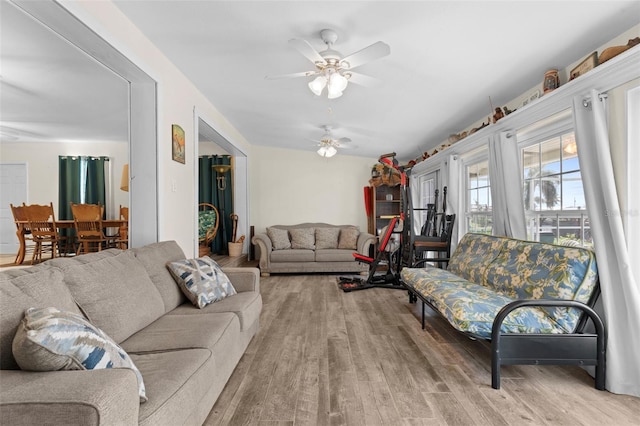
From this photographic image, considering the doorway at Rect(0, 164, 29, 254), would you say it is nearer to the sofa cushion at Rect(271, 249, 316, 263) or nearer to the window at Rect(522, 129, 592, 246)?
the sofa cushion at Rect(271, 249, 316, 263)

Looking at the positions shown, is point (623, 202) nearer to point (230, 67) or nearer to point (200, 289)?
point (200, 289)

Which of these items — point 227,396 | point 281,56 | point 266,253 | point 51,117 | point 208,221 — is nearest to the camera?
point 227,396

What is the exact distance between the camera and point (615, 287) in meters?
1.98

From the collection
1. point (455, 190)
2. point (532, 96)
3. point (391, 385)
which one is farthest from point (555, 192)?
point (391, 385)

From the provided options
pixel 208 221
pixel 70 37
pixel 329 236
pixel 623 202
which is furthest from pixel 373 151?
pixel 70 37

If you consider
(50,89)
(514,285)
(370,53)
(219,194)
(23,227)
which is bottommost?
(514,285)

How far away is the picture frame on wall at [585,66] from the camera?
2.10 m

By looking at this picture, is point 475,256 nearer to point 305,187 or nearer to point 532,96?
point 532,96

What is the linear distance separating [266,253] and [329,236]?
52.5 inches

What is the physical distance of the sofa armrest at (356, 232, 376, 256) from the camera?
5715 millimetres

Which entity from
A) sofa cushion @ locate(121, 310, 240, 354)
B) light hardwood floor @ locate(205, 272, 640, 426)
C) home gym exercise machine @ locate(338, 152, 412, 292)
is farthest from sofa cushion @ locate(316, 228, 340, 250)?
sofa cushion @ locate(121, 310, 240, 354)

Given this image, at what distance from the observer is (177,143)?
123 inches

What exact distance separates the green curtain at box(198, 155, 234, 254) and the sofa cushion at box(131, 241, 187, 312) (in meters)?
3.99

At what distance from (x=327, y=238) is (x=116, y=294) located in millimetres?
4683
